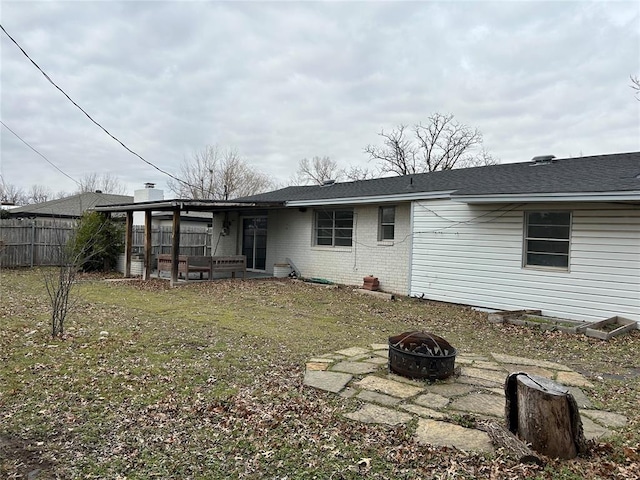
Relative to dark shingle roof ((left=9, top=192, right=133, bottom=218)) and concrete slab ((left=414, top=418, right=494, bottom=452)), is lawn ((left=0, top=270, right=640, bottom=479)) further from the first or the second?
dark shingle roof ((left=9, top=192, right=133, bottom=218))

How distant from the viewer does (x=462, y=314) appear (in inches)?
353

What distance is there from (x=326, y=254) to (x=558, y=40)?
9.19 metres

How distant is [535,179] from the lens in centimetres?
938

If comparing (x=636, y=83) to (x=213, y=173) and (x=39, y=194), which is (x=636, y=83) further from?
(x=39, y=194)

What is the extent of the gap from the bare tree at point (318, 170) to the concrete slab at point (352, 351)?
31954 mm

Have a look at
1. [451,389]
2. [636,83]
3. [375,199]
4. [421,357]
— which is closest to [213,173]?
[375,199]

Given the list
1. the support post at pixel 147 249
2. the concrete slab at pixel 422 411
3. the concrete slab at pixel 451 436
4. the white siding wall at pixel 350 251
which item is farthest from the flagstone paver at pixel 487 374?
the support post at pixel 147 249

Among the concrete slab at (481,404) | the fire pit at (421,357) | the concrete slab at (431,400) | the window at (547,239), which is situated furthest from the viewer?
the window at (547,239)

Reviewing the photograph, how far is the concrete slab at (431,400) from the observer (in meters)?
3.66

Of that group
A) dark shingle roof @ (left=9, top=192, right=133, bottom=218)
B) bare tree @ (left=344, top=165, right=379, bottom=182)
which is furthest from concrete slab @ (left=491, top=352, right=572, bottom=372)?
bare tree @ (left=344, top=165, right=379, bottom=182)

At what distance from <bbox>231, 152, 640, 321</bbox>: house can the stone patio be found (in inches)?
142

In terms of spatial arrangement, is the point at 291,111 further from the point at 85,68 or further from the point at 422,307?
the point at 422,307

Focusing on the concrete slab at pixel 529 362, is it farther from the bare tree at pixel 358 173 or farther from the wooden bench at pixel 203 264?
the bare tree at pixel 358 173

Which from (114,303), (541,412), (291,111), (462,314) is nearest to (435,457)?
(541,412)
